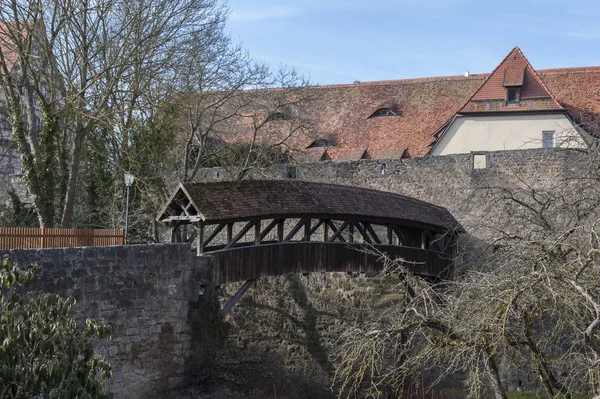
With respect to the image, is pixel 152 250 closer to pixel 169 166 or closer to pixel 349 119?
pixel 169 166

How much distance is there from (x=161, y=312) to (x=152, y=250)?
0.87 meters

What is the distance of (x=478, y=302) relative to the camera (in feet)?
28.1

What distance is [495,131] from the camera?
21969 mm

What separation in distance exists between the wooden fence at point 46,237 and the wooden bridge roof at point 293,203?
101 centimetres

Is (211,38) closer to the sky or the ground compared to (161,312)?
closer to the sky

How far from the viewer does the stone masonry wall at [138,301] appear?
10.4 metres

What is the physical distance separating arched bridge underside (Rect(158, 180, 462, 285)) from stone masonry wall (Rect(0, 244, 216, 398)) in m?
0.90

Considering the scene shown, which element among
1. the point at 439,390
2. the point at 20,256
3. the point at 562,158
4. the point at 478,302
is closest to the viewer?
the point at 478,302

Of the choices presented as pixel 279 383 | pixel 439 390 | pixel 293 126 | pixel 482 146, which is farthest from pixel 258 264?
pixel 482 146

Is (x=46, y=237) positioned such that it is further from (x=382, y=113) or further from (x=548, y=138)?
(x=382, y=113)

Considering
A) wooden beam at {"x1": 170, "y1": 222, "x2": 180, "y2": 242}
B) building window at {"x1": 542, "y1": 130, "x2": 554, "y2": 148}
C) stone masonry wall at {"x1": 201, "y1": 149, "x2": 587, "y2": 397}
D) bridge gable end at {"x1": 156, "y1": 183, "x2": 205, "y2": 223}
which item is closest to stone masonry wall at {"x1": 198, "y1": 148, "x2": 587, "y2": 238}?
stone masonry wall at {"x1": 201, "y1": 149, "x2": 587, "y2": 397}

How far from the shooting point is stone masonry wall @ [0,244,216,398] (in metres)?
10.4

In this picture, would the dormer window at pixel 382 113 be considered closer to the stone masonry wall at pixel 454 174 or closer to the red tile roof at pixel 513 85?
the red tile roof at pixel 513 85

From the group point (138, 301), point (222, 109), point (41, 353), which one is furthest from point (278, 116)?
point (41, 353)
